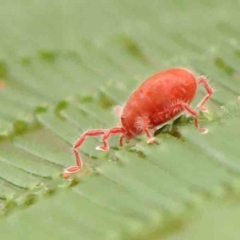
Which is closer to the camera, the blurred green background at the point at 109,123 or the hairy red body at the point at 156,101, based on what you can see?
the blurred green background at the point at 109,123

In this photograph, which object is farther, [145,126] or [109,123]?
[109,123]

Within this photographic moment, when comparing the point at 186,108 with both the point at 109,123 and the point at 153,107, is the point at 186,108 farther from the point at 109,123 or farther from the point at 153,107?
the point at 109,123

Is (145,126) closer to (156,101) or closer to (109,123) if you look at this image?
(156,101)

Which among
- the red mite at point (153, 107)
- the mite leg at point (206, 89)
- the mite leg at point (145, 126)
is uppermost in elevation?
the mite leg at point (206, 89)

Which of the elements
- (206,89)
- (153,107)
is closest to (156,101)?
(153,107)

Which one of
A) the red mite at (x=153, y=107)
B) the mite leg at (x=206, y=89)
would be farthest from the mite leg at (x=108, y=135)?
the mite leg at (x=206, y=89)

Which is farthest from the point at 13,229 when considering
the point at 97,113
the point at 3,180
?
the point at 97,113

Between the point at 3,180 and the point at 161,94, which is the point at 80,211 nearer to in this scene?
the point at 3,180

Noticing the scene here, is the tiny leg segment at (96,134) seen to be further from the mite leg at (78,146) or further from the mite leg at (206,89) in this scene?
the mite leg at (206,89)

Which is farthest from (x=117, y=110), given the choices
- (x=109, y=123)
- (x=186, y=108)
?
(x=186, y=108)
